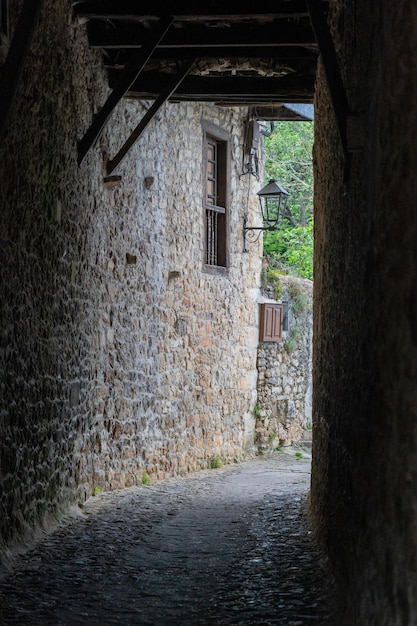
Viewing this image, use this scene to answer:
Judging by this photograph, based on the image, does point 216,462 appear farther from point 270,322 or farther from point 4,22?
point 4,22

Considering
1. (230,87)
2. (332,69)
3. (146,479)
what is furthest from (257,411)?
(332,69)

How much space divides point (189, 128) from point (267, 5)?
4302 millimetres

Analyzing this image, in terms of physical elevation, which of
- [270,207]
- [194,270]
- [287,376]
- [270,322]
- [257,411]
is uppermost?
[270,207]

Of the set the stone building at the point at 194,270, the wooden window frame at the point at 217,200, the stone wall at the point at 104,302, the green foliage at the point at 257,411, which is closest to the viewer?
the stone building at the point at 194,270

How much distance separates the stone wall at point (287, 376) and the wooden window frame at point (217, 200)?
6.04 ft

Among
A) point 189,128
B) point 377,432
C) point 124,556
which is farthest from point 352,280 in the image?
point 189,128

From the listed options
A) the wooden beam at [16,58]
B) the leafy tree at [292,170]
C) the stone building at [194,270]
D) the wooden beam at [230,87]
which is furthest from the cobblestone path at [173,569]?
the leafy tree at [292,170]

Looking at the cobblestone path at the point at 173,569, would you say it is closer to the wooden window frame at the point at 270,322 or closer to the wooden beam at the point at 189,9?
the wooden beam at the point at 189,9

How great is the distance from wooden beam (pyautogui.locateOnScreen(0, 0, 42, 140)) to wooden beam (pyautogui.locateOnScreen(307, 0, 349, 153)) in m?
1.67

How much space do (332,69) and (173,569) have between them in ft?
10.2

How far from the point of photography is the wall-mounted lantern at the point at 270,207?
12461 millimetres

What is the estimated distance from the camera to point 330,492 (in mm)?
5441

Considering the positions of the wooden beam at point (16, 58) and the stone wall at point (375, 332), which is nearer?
the stone wall at point (375, 332)

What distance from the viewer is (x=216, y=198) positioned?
12.4 meters
